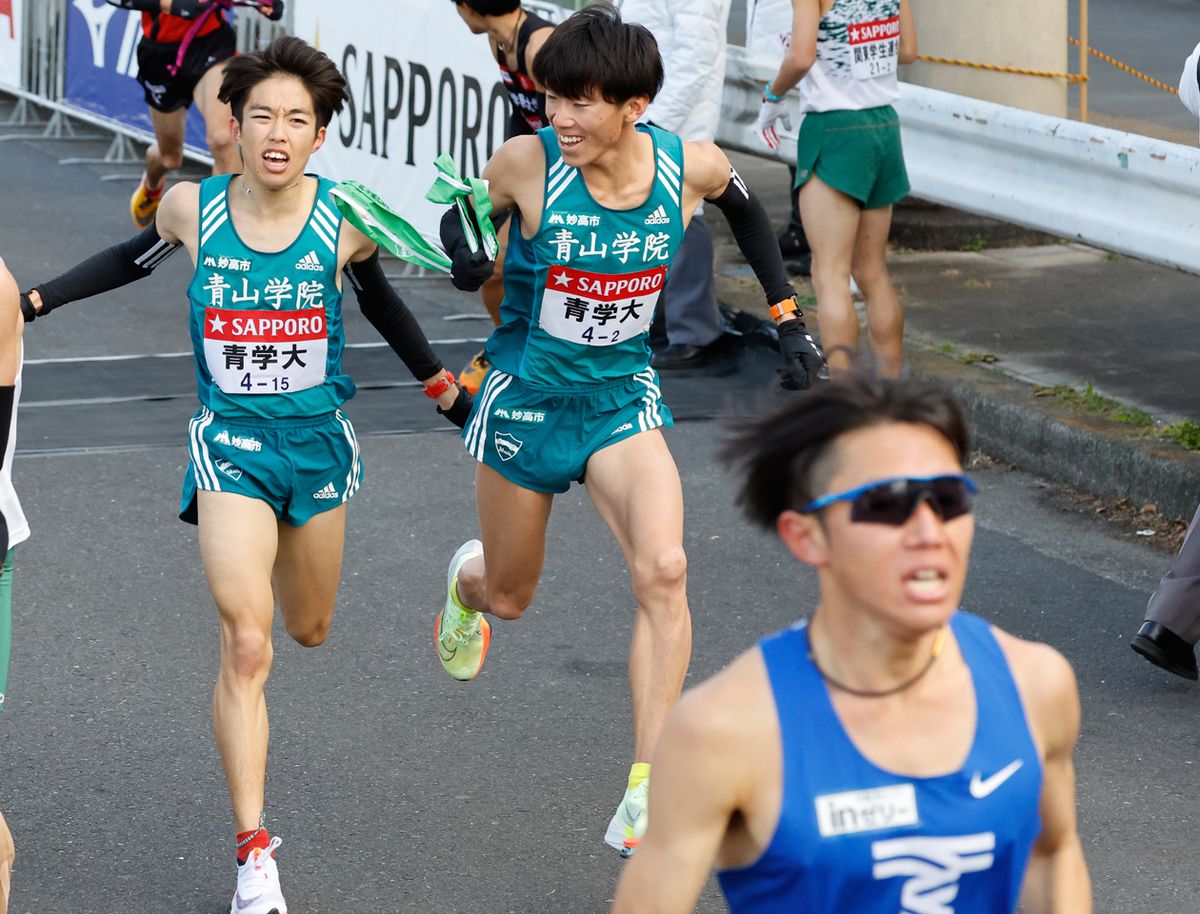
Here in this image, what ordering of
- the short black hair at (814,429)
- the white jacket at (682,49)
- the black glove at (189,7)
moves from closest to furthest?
1. the short black hair at (814,429)
2. the white jacket at (682,49)
3. the black glove at (189,7)

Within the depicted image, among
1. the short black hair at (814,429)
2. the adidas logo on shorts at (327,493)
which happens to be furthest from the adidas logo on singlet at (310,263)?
the short black hair at (814,429)

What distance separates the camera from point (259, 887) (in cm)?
429

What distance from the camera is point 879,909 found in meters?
2.46

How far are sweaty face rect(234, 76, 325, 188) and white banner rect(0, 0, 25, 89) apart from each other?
1173 cm

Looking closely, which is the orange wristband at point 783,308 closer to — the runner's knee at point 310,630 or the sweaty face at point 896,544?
the runner's knee at point 310,630

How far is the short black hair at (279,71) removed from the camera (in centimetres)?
476

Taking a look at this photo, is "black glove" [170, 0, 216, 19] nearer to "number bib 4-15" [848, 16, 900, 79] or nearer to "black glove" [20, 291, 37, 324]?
"number bib 4-15" [848, 16, 900, 79]

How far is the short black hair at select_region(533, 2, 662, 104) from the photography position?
4742 mm

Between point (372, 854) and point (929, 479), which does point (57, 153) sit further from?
point (929, 479)

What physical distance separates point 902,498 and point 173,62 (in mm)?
9492

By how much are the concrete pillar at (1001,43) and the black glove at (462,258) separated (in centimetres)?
615

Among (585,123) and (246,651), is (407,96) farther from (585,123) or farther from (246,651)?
(246,651)

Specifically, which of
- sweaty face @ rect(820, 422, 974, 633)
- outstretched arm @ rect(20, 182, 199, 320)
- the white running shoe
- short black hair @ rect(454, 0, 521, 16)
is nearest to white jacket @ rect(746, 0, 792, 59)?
short black hair @ rect(454, 0, 521, 16)

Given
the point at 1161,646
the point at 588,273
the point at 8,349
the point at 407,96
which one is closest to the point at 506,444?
the point at 588,273
